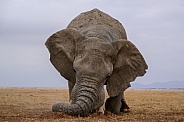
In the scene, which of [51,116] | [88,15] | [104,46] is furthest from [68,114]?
[88,15]

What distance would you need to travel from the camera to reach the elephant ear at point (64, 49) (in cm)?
1167

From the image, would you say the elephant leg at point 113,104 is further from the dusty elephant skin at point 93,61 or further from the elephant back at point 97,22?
the elephant back at point 97,22

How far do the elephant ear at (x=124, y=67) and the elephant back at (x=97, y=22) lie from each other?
2.95 feet

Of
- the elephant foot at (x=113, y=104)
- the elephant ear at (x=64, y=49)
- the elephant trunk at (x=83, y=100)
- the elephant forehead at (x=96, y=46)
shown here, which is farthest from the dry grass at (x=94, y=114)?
the elephant forehead at (x=96, y=46)

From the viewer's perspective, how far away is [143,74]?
1216 centimetres

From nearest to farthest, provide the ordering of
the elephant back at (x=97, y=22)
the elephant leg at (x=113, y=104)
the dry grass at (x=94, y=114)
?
1. the dry grass at (x=94, y=114)
2. the elephant leg at (x=113, y=104)
3. the elephant back at (x=97, y=22)

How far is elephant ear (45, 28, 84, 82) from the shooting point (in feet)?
38.3

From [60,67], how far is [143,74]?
7.39 feet

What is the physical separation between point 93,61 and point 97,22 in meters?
2.67

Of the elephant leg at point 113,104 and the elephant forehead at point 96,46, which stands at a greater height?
the elephant forehead at point 96,46

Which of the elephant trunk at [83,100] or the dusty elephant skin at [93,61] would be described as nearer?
the elephant trunk at [83,100]

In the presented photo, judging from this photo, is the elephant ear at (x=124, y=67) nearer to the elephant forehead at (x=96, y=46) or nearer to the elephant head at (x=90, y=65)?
the elephant head at (x=90, y=65)

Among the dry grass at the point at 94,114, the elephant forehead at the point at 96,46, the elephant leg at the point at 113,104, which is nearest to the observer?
the dry grass at the point at 94,114

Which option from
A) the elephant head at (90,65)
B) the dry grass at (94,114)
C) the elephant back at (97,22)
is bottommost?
the dry grass at (94,114)
